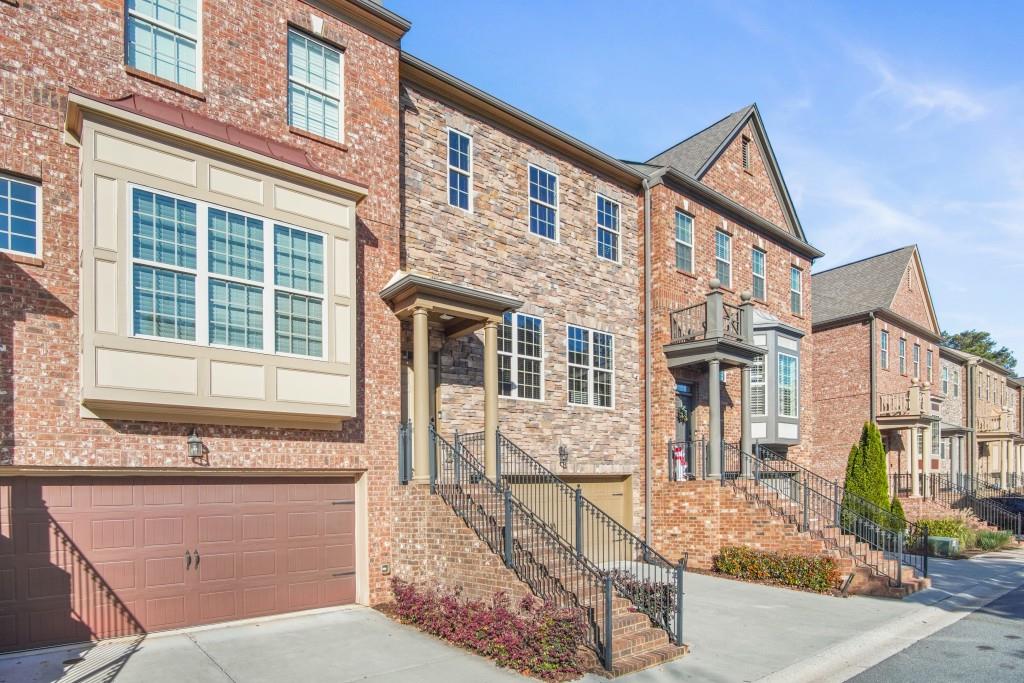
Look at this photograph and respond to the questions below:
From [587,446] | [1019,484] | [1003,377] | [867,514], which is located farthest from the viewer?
[1003,377]

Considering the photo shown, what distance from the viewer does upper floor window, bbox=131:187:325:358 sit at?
929 centimetres

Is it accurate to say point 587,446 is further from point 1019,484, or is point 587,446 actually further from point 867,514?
point 1019,484

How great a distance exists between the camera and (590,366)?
1659cm

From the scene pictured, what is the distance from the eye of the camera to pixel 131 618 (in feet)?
30.7

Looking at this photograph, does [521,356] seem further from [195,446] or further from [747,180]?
[747,180]

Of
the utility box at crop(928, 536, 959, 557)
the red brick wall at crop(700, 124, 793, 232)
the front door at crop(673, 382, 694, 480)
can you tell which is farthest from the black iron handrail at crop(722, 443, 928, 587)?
the red brick wall at crop(700, 124, 793, 232)

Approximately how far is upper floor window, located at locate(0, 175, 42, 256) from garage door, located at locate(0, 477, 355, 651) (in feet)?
8.89

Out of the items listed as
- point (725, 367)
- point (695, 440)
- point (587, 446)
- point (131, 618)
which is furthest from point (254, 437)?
point (725, 367)

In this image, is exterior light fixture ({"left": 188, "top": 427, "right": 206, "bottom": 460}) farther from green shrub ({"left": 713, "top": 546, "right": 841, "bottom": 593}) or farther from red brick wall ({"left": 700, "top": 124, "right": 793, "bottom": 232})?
red brick wall ({"left": 700, "top": 124, "right": 793, "bottom": 232})

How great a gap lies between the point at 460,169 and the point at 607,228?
15.0 ft

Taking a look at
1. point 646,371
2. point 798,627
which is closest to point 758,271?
point 646,371

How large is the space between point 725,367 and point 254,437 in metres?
12.5

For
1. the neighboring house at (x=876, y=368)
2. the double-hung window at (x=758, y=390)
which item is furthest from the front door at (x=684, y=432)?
the neighboring house at (x=876, y=368)

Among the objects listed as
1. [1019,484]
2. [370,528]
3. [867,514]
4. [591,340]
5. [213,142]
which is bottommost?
[1019,484]
